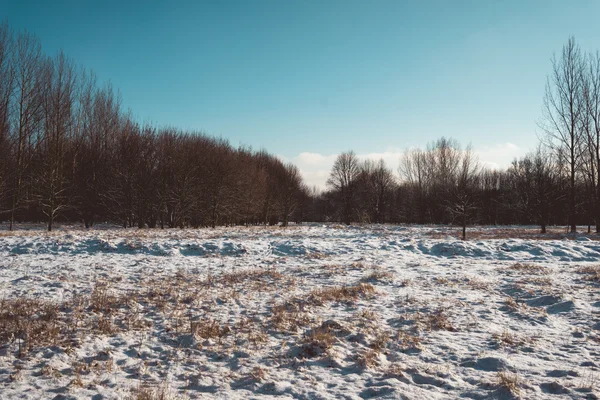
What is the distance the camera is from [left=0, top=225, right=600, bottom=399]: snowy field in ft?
14.0

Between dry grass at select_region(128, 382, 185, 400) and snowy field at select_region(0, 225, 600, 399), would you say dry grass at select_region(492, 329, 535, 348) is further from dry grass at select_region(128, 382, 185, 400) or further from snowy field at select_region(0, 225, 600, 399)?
dry grass at select_region(128, 382, 185, 400)

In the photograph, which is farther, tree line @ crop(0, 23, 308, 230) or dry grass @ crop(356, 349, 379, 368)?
tree line @ crop(0, 23, 308, 230)

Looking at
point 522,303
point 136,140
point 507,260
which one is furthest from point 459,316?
point 136,140

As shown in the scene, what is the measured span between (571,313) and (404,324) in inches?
150

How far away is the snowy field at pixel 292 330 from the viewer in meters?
4.27

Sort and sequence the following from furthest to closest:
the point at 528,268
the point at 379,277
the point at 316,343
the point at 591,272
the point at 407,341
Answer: the point at 528,268
the point at 591,272
the point at 379,277
the point at 407,341
the point at 316,343

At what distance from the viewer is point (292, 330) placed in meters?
6.10

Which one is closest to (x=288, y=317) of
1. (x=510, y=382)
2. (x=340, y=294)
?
(x=340, y=294)

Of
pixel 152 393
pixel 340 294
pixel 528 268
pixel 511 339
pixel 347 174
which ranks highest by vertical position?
pixel 347 174

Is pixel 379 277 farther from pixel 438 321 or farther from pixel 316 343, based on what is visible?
pixel 316 343

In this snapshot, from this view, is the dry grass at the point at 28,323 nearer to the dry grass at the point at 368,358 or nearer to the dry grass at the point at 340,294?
the dry grass at the point at 368,358

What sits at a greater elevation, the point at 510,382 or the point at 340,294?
the point at 340,294

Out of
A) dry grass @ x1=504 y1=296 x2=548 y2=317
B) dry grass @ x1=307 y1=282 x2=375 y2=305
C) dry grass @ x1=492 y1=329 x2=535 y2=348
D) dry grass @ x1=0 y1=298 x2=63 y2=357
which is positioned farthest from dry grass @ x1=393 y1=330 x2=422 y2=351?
dry grass @ x1=0 y1=298 x2=63 y2=357

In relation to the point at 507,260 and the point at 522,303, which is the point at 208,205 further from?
the point at 522,303
